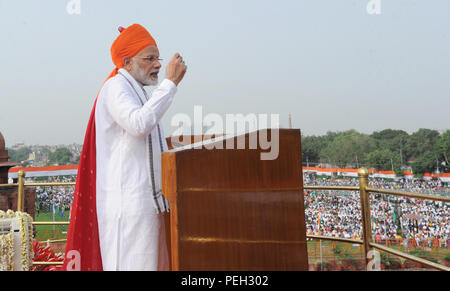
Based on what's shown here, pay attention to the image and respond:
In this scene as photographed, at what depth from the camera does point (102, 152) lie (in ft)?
4.40

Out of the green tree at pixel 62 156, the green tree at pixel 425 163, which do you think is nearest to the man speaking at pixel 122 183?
the green tree at pixel 62 156

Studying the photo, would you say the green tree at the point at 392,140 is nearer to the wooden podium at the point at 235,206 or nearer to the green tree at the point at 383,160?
the green tree at the point at 383,160

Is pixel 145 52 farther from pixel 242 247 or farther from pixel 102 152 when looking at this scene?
pixel 242 247

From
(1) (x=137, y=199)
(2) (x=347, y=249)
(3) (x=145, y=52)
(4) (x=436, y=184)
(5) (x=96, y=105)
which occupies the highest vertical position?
(3) (x=145, y=52)

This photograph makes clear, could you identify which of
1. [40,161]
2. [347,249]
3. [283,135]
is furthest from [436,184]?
[283,135]

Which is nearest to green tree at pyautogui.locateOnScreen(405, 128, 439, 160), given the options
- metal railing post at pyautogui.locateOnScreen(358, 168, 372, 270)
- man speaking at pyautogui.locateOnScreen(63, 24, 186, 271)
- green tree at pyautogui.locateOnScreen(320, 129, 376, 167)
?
green tree at pyautogui.locateOnScreen(320, 129, 376, 167)

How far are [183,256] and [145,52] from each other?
84 cm

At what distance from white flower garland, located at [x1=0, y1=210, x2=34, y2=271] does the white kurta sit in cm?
122

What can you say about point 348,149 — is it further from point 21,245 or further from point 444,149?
point 21,245

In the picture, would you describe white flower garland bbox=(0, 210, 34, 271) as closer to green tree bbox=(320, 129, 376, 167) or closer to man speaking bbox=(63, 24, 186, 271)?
man speaking bbox=(63, 24, 186, 271)

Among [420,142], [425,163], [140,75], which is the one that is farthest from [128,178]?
[420,142]

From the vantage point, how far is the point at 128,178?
1.29 meters

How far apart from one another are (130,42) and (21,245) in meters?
1.52

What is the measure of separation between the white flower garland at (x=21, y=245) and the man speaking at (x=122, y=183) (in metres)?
1.10
